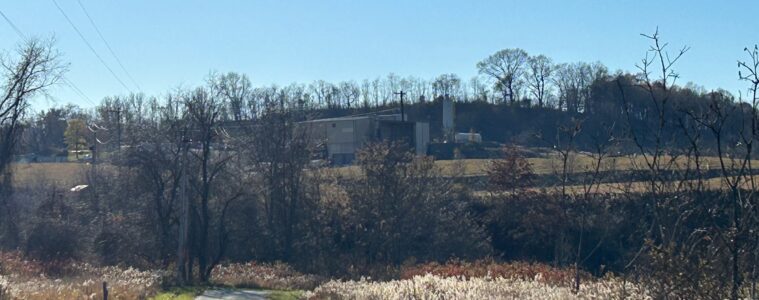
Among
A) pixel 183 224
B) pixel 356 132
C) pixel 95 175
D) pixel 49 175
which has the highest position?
pixel 356 132

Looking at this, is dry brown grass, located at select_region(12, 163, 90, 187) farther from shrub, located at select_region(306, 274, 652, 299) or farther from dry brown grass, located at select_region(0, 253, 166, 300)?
shrub, located at select_region(306, 274, 652, 299)

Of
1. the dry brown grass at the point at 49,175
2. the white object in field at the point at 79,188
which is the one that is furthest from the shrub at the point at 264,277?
the dry brown grass at the point at 49,175

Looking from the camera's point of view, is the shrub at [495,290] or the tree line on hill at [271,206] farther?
the tree line on hill at [271,206]

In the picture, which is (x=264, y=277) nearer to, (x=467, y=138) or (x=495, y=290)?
(x=495, y=290)

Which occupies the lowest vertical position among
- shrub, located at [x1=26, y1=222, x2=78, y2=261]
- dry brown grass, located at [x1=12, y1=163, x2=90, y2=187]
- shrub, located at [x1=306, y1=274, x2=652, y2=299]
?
shrub, located at [x1=26, y1=222, x2=78, y2=261]

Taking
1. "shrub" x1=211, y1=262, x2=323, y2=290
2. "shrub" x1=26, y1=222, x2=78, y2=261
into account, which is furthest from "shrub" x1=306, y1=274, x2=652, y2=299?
"shrub" x1=26, y1=222, x2=78, y2=261

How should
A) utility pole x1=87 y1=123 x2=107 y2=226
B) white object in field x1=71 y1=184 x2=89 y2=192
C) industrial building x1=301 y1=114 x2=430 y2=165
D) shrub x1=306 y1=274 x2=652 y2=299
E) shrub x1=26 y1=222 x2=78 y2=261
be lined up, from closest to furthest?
1. shrub x1=306 y1=274 x2=652 y2=299
2. shrub x1=26 y1=222 x2=78 y2=261
3. utility pole x1=87 y1=123 x2=107 y2=226
4. white object in field x1=71 y1=184 x2=89 y2=192
5. industrial building x1=301 y1=114 x2=430 y2=165

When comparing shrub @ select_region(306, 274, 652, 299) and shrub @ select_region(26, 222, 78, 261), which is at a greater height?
shrub @ select_region(306, 274, 652, 299)

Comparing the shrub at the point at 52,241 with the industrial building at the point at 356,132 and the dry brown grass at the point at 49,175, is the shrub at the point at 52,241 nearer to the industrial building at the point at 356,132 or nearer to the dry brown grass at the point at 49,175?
the dry brown grass at the point at 49,175

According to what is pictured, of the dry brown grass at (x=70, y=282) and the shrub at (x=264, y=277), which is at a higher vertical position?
the dry brown grass at (x=70, y=282)

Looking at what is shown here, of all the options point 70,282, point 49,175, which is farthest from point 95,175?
point 70,282

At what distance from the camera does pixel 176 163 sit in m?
43.3

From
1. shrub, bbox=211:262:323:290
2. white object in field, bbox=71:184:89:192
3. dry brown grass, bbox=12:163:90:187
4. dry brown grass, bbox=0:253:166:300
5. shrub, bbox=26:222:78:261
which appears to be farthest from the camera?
dry brown grass, bbox=12:163:90:187

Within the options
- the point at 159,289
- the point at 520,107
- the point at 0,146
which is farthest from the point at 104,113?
the point at 520,107
